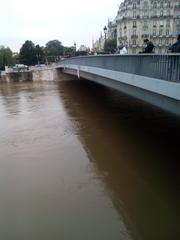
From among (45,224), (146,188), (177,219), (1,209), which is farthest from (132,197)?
(1,209)

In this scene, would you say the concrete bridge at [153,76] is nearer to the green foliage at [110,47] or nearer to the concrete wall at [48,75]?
the concrete wall at [48,75]

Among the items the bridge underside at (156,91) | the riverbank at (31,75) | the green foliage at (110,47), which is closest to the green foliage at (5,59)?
the riverbank at (31,75)

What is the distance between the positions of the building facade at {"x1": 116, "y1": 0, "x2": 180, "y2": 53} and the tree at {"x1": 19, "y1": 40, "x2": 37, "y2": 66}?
31.7 meters

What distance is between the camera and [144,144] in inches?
480

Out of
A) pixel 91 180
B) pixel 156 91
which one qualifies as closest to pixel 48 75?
pixel 91 180

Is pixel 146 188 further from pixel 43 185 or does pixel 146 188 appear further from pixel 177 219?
pixel 43 185

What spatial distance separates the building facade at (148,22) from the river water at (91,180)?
76668 mm

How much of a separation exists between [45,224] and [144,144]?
679 cm

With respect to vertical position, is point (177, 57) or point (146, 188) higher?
point (177, 57)

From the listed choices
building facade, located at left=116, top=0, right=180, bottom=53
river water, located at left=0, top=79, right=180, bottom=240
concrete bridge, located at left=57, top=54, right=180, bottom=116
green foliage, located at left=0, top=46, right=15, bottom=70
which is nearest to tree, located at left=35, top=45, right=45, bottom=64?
green foliage, located at left=0, top=46, right=15, bottom=70

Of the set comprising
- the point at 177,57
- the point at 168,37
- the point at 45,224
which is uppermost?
the point at 168,37

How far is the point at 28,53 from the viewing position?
9344 cm

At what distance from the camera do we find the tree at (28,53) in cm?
9344

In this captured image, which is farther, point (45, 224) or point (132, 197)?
point (132, 197)
